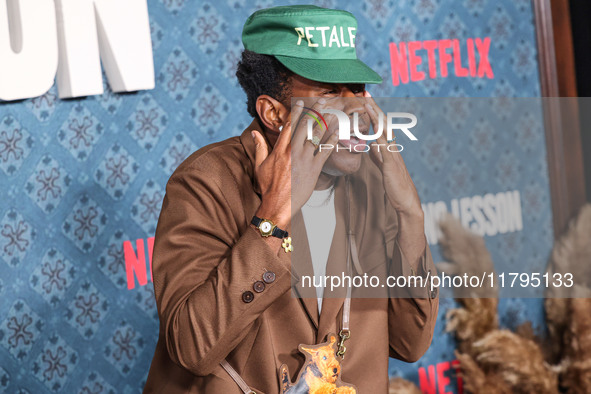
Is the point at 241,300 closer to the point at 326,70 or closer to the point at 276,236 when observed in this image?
the point at 276,236

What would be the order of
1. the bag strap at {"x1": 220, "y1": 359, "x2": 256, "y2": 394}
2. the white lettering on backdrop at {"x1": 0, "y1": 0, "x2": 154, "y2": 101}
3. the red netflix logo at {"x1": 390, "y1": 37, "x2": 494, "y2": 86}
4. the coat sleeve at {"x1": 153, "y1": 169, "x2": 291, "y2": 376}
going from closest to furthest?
the coat sleeve at {"x1": 153, "y1": 169, "x2": 291, "y2": 376}
the bag strap at {"x1": 220, "y1": 359, "x2": 256, "y2": 394}
the white lettering on backdrop at {"x1": 0, "y1": 0, "x2": 154, "y2": 101}
the red netflix logo at {"x1": 390, "y1": 37, "x2": 494, "y2": 86}

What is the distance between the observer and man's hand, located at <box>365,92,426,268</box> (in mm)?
1146

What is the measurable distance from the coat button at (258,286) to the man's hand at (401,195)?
276mm

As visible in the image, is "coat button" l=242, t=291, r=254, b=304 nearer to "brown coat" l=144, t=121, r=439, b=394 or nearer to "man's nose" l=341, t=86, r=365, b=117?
"brown coat" l=144, t=121, r=439, b=394

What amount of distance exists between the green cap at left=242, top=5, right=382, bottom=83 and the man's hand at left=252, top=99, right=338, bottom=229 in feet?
0.40

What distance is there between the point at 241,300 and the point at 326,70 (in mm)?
408

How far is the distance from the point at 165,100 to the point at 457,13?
1.25 meters

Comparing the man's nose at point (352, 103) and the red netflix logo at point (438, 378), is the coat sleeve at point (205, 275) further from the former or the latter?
the red netflix logo at point (438, 378)

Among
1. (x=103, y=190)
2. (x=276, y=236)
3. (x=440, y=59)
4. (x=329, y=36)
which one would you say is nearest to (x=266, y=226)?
(x=276, y=236)

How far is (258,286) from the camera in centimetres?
102

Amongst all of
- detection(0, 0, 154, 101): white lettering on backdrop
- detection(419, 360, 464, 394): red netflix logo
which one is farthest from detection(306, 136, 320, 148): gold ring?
detection(419, 360, 464, 394): red netflix logo

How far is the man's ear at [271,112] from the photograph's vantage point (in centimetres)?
120

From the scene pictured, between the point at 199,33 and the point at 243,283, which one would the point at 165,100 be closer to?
the point at 199,33

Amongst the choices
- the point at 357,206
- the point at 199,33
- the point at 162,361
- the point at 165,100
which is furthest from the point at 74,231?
the point at 357,206
